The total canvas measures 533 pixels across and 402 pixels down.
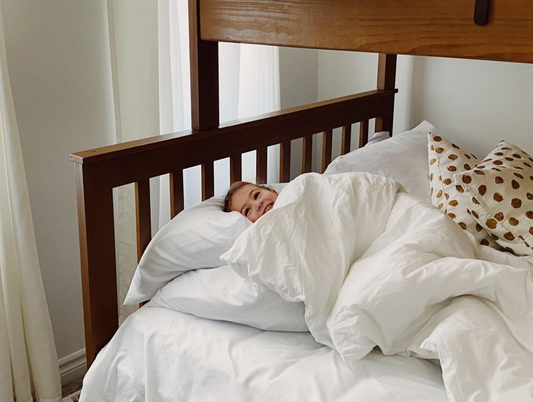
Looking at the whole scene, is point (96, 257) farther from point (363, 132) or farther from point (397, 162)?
point (363, 132)

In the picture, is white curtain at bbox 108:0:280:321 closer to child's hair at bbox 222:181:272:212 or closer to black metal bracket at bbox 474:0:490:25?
child's hair at bbox 222:181:272:212

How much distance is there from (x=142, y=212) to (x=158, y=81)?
0.61 meters

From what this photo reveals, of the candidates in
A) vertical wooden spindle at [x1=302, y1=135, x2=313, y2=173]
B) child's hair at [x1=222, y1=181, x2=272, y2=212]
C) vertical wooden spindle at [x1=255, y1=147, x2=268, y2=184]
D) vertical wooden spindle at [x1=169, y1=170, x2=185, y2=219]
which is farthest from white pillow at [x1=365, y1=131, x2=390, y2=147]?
vertical wooden spindle at [x1=169, y1=170, x2=185, y2=219]

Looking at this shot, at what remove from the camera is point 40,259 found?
6.24 feet

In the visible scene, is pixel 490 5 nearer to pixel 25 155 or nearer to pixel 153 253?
pixel 153 253

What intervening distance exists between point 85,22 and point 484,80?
4.13 ft

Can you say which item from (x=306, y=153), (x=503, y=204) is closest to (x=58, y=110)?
(x=306, y=153)

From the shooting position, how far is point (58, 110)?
6.06 feet

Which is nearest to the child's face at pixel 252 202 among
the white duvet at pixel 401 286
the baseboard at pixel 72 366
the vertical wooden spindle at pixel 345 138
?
the white duvet at pixel 401 286

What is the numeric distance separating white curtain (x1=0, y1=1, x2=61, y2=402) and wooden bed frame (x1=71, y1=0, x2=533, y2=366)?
396 millimetres

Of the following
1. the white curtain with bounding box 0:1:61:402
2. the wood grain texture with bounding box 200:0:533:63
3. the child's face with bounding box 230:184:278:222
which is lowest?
the white curtain with bounding box 0:1:61:402

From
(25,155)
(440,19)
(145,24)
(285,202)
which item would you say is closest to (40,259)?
(25,155)

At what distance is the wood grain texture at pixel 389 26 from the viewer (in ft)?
3.07

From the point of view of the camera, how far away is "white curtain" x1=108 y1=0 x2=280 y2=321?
1.87 metres
